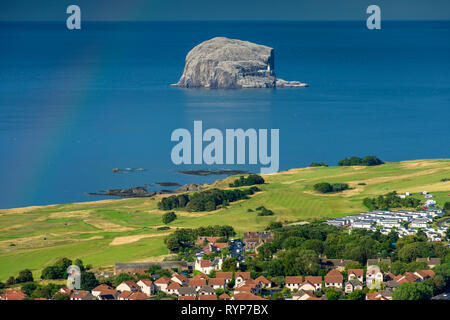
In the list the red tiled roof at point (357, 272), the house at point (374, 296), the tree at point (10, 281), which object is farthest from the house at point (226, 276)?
the tree at point (10, 281)

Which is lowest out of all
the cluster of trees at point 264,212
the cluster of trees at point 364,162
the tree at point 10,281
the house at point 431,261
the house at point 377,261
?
the tree at point 10,281

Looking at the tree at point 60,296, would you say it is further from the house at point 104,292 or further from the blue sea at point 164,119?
the blue sea at point 164,119

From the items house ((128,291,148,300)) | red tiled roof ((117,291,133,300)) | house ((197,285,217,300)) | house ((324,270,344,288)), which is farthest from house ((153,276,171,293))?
house ((324,270,344,288))

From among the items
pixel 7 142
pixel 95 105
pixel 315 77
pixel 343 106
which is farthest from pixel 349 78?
pixel 7 142

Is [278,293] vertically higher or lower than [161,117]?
lower

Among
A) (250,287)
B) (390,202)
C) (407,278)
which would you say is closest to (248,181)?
(390,202)
